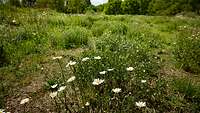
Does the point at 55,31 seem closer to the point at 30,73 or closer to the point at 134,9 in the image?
the point at 30,73

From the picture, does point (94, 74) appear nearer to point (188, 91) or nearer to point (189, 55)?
point (188, 91)

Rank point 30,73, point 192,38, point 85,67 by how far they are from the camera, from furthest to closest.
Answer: point 192,38, point 30,73, point 85,67

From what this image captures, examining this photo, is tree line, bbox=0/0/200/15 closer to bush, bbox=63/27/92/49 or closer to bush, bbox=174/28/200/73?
bush, bbox=63/27/92/49

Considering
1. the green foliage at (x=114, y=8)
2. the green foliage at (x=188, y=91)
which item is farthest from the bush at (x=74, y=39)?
the green foliage at (x=114, y=8)

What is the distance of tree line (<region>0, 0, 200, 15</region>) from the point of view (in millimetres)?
31175

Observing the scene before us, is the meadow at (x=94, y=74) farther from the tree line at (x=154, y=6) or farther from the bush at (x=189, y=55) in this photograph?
the tree line at (x=154, y=6)

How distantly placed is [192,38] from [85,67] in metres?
3.26

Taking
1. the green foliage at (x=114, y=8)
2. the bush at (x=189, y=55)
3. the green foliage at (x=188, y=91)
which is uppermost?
the bush at (x=189, y=55)

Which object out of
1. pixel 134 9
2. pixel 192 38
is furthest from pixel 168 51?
pixel 134 9

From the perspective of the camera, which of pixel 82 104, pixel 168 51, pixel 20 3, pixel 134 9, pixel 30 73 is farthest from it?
pixel 134 9

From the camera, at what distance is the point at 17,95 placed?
21.1ft

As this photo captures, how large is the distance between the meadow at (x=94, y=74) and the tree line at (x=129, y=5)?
1018 centimetres

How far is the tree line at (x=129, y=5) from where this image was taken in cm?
3118

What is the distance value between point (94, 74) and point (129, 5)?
51.1 m
